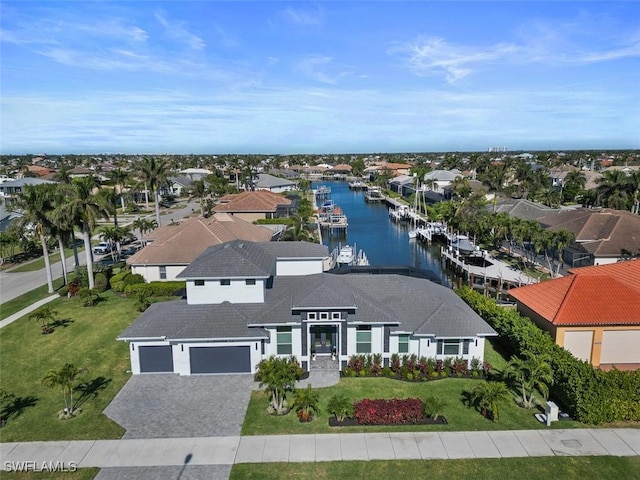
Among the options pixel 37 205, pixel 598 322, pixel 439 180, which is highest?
pixel 37 205

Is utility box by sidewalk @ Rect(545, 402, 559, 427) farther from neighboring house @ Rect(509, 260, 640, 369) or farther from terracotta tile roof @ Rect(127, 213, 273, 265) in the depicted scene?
terracotta tile roof @ Rect(127, 213, 273, 265)

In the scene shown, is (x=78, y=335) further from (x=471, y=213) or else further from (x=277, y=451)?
(x=471, y=213)

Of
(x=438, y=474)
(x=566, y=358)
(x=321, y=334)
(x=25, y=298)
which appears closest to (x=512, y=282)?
(x=566, y=358)

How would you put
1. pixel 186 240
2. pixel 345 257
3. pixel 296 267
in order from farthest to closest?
pixel 345 257, pixel 186 240, pixel 296 267

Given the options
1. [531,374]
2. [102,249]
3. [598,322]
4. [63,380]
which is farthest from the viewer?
[102,249]

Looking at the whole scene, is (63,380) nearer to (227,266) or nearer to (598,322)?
(227,266)

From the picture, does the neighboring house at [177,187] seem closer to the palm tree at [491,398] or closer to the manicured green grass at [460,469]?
the palm tree at [491,398]

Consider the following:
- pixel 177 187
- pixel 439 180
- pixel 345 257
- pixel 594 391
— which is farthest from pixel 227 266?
pixel 439 180
